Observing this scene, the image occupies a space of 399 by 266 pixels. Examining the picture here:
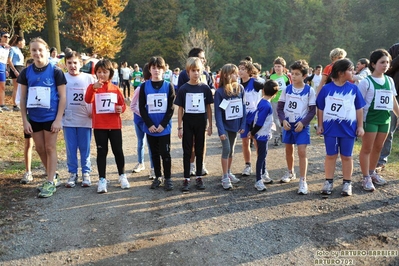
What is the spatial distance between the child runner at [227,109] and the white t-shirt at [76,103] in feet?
6.94

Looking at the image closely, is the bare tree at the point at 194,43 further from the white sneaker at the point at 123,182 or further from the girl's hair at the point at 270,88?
the white sneaker at the point at 123,182

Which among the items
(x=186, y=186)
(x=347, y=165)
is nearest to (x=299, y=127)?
(x=347, y=165)

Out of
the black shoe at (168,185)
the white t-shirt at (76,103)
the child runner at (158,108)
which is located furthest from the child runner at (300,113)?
the white t-shirt at (76,103)

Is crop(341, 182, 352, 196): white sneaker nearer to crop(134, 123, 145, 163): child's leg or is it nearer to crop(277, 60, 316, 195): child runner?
crop(277, 60, 316, 195): child runner

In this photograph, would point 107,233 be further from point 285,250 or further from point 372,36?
point 372,36

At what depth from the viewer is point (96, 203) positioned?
5.16 meters

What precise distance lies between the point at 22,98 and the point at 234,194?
349 centimetres

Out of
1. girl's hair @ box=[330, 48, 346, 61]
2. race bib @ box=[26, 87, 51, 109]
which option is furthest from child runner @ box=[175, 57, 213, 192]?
girl's hair @ box=[330, 48, 346, 61]

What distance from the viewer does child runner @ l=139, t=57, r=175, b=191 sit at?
18.4 feet

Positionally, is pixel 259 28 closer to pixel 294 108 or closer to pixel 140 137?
pixel 140 137

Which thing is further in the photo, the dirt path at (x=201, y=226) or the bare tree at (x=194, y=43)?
the bare tree at (x=194, y=43)

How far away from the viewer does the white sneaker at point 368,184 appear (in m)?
5.63

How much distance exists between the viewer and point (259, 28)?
51.5m

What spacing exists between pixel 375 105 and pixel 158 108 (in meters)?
3.39
